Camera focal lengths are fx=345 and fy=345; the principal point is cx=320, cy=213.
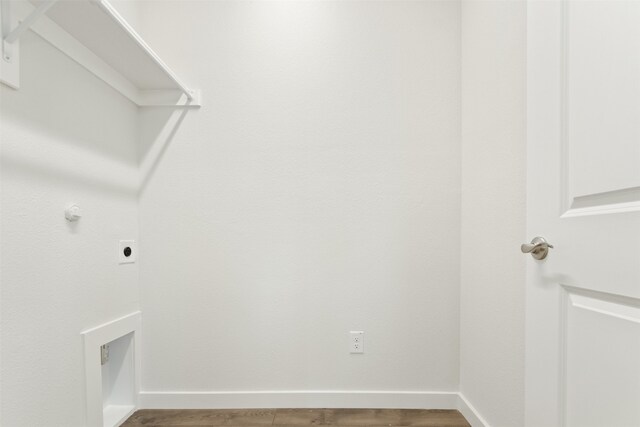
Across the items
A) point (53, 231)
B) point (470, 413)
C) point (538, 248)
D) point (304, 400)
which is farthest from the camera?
point (304, 400)

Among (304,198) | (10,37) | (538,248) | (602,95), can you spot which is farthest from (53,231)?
(602,95)

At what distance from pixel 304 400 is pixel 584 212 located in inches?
61.1

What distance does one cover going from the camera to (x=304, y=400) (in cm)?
178

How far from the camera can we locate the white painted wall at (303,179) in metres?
1.80

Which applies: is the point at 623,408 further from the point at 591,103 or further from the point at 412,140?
the point at 412,140

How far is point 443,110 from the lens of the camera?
1.80 m

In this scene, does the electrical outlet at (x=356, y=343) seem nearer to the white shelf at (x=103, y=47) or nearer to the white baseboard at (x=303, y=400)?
the white baseboard at (x=303, y=400)

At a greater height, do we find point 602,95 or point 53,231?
point 602,95

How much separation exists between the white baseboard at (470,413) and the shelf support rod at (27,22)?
2.17m

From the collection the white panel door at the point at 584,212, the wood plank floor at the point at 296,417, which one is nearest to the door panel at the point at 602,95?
the white panel door at the point at 584,212

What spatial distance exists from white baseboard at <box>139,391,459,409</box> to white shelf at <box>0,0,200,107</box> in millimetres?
1514

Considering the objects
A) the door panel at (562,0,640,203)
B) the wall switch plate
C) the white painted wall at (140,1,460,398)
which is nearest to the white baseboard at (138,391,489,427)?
the white painted wall at (140,1,460,398)

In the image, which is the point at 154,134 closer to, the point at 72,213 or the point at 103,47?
the point at 103,47

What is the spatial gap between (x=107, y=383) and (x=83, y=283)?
661 millimetres
